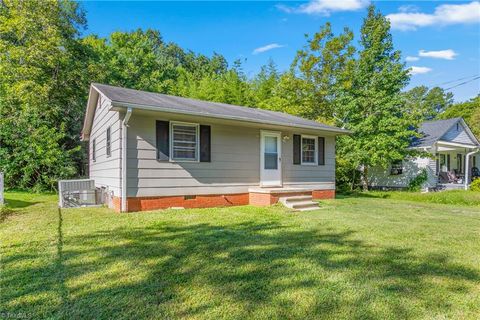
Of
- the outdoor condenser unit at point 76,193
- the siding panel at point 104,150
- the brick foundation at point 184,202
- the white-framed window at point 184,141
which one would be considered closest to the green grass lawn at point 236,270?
the brick foundation at point 184,202

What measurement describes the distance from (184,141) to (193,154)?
40 centimetres

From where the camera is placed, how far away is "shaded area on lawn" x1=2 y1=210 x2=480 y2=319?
2.35 m

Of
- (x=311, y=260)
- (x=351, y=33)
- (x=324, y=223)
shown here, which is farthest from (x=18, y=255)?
(x=351, y=33)

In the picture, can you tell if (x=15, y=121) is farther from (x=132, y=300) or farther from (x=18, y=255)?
(x=132, y=300)

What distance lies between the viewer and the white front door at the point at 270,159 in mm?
9008

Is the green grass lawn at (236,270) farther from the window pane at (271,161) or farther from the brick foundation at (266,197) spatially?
the window pane at (271,161)

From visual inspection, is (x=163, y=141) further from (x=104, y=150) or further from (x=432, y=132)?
(x=432, y=132)

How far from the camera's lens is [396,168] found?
16203 millimetres

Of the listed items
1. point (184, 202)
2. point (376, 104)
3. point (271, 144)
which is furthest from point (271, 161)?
point (376, 104)

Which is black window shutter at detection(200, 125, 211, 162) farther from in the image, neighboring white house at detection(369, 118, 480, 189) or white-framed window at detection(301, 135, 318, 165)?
neighboring white house at detection(369, 118, 480, 189)

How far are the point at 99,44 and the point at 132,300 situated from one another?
78.2 ft

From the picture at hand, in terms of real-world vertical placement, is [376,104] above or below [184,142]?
above

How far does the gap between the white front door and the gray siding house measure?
0.03 metres

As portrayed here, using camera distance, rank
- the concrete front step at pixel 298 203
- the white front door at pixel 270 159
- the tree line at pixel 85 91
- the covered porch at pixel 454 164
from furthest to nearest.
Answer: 1. the covered porch at pixel 454 164
2. the tree line at pixel 85 91
3. the white front door at pixel 270 159
4. the concrete front step at pixel 298 203
